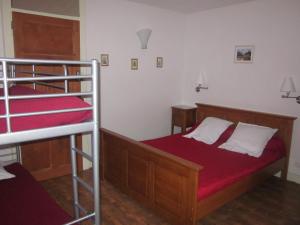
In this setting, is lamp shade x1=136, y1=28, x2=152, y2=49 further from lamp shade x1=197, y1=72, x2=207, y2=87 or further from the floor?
the floor

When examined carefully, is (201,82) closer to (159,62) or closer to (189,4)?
(159,62)

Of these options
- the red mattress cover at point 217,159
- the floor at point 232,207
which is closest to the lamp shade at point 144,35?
the red mattress cover at point 217,159

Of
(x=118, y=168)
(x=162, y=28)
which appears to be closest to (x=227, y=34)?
(x=162, y=28)

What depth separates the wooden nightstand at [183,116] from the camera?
4.54m

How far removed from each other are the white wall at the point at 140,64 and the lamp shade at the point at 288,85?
196 cm

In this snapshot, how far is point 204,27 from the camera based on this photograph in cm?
446

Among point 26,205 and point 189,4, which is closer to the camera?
point 26,205

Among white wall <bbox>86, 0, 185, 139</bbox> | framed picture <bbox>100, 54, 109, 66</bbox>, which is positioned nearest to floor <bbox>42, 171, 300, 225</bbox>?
white wall <bbox>86, 0, 185, 139</bbox>

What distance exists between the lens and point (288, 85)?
339 centimetres

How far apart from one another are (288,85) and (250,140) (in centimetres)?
88

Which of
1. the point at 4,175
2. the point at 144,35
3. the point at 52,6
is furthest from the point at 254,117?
the point at 4,175

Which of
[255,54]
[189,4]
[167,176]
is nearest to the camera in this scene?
[167,176]

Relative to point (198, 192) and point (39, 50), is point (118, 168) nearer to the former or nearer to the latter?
point (198, 192)

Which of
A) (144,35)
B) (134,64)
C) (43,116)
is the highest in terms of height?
(144,35)
